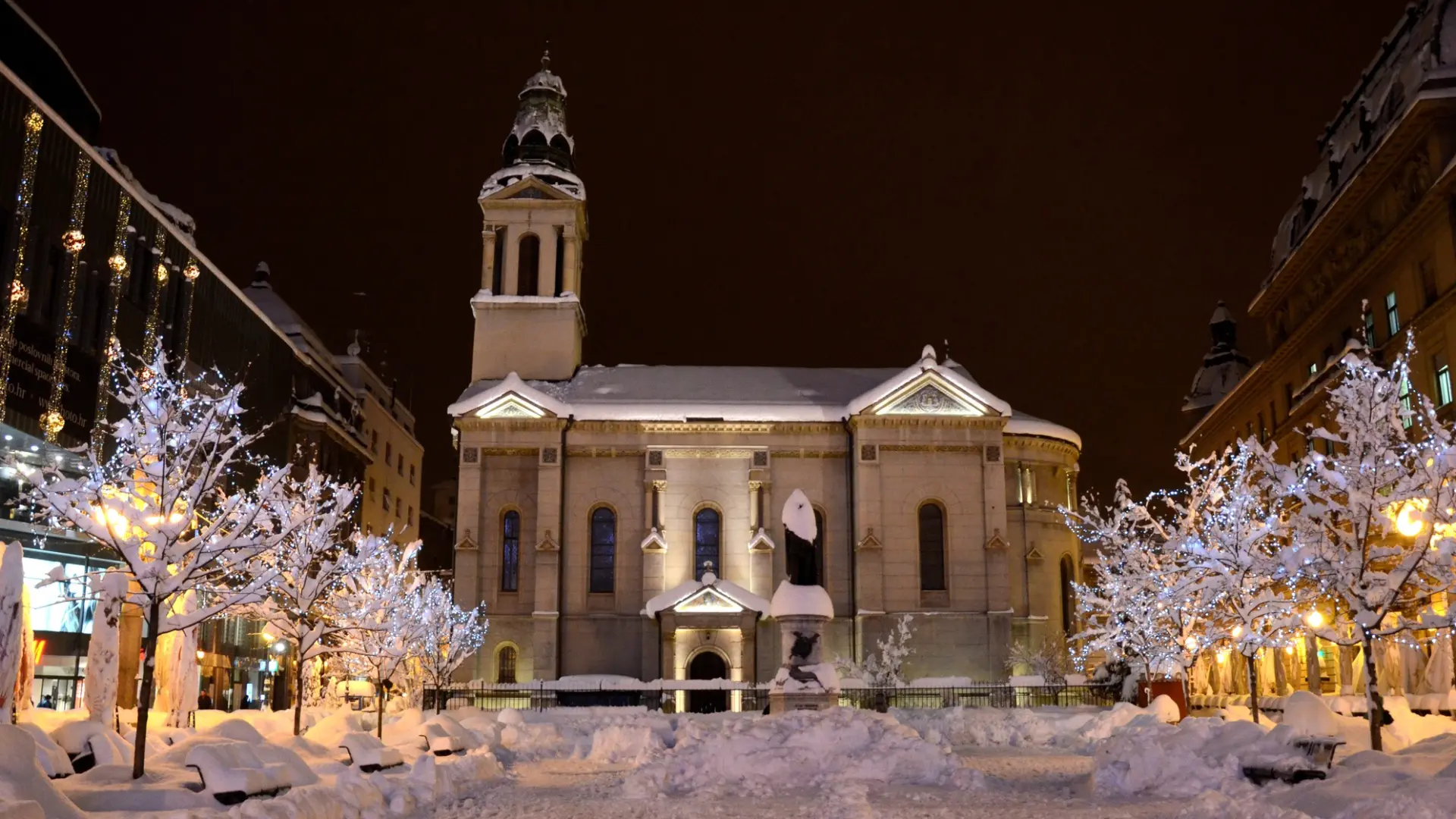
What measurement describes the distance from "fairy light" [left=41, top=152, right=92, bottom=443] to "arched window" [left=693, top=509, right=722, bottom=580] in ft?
78.7

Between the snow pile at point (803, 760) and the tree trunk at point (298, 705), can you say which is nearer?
the snow pile at point (803, 760)

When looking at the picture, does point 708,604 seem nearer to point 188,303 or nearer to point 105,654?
point 188,303

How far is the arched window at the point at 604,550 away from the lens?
51844 mm

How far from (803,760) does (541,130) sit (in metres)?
43.5

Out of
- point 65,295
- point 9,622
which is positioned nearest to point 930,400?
point 65,295

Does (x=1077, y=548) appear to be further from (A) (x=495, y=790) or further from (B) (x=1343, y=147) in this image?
(A) (x=495, y=790)

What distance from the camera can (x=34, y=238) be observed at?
119 ft

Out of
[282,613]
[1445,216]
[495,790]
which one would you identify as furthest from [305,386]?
Result: [1445,216]

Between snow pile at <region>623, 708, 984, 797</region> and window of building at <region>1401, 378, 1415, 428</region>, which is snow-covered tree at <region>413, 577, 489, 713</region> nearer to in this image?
snow pile at <region>623, 708, 984, 797</region>

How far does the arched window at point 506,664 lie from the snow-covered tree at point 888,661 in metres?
12.7

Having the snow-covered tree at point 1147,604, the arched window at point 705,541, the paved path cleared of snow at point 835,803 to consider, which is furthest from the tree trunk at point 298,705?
the arched window at point 705,541

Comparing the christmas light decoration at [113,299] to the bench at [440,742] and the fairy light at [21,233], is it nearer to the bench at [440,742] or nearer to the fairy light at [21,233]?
the fairy light at [21,233]

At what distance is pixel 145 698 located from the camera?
679 inches

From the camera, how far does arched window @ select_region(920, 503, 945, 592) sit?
51969mm
